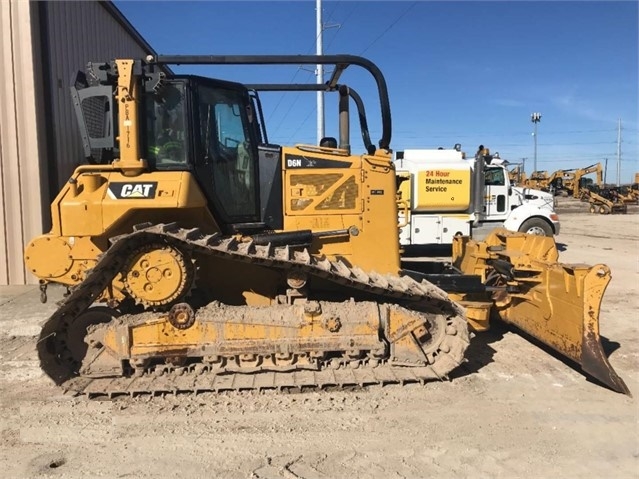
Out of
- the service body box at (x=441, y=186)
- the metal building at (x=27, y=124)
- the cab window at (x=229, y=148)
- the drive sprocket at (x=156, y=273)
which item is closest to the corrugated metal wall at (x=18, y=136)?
the metal building at (x=27, y=124)

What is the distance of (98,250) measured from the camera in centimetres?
438

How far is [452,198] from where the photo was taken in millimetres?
12219

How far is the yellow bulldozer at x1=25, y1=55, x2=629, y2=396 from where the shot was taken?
4.21m

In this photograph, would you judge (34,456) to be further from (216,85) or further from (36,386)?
(216,85)

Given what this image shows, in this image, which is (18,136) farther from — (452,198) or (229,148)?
(452,198)

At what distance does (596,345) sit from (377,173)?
2562 mm

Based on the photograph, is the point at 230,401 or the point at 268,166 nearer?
the point at 230,401

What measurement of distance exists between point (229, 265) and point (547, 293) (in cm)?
320

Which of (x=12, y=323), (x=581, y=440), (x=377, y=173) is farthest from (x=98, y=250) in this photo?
(x=581, y=440)

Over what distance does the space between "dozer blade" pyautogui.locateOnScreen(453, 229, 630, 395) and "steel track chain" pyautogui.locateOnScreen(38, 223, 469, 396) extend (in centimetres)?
104

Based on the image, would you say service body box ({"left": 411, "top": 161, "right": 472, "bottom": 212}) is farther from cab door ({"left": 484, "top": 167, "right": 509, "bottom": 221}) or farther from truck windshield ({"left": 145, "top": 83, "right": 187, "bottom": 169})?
truck windshield ({"left": 145, "top": 83, "right": 187, "bottom": 169})

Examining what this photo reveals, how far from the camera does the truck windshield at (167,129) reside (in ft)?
14.8

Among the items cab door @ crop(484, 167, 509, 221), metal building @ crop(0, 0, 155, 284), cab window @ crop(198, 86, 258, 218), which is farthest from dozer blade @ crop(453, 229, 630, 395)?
metal building @ crop(0, 0, 155, 284)

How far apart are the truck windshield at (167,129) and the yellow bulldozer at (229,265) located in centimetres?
1
